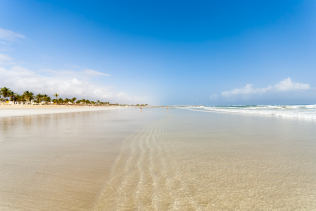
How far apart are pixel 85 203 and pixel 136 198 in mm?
672

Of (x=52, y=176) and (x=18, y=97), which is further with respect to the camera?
(x=18, y=97)

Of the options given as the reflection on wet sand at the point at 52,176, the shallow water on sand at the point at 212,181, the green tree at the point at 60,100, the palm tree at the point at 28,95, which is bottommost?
the reflection on wet sand at the point at 52,176

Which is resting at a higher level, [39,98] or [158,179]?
[39,98]

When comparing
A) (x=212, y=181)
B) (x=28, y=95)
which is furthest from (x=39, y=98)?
(x=212, y=181)

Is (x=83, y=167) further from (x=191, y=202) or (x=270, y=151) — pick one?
(x=270, y=151)

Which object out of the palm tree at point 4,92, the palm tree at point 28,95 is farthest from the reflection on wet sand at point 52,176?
the palm tree at point 28,95

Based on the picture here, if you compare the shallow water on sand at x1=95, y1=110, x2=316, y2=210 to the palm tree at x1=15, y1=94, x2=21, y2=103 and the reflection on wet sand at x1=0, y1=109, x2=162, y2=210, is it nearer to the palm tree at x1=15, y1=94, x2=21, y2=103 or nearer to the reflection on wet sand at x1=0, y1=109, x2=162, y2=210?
the reflection on wet sand at x1=0, y1=109, x2=162, y2=210

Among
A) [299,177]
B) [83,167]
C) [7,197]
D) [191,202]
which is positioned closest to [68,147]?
[83,167]

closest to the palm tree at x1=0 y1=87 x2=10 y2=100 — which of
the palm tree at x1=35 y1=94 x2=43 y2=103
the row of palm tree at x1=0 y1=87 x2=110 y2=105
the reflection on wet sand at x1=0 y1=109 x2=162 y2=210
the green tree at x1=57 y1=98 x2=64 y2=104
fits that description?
the row of palm tree at x1=0 y1=87 x2=110 y2=105

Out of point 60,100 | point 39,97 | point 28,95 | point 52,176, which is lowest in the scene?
point 52,176

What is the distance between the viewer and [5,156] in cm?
384

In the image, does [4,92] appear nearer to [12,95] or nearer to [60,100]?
[12,95]

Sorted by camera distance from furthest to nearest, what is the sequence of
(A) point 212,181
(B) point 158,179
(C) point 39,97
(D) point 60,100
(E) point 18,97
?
(D) point 60,100, (C) point 39,97, (E) point 18,97, (B) point 158,179, (A) point 212,181

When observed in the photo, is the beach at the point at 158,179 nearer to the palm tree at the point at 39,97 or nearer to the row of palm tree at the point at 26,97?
the row of palm tree at the point at 26,97
